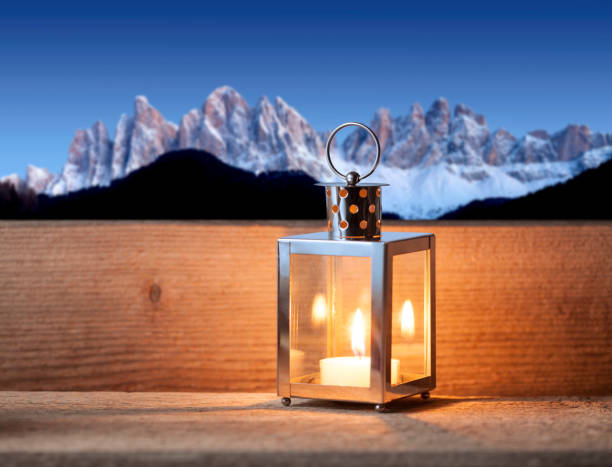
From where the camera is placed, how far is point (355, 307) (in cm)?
85

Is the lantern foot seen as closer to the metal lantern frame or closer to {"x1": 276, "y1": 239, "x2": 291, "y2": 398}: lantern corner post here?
the metal lantern frame

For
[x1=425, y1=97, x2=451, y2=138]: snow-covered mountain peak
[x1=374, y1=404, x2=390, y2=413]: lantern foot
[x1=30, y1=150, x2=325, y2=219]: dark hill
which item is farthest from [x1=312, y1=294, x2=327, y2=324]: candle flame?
[x1=425, y1=97, x2=451, y2=138]: snow-covered mountain peak

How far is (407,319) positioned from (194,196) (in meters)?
0.39

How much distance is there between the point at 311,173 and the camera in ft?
3.58

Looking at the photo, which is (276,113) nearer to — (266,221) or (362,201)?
(266,221)

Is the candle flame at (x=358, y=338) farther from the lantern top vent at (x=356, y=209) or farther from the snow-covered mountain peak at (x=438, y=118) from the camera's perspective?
the snow-covered mountain peak at (x=438, y=118)

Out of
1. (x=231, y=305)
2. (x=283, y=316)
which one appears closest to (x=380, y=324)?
(x=283, y=316)

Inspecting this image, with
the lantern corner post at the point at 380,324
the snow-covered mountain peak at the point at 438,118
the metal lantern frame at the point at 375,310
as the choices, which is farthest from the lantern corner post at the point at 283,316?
the snow-covered mountain peak at the point at 438,118

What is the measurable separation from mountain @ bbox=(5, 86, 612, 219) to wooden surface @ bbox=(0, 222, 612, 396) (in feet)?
0.31

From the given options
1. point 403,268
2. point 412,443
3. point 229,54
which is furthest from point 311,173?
point 412,443

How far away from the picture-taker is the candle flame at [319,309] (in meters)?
0.86

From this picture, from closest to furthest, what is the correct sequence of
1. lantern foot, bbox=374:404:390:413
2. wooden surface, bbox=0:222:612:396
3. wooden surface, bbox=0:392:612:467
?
wooden surface, bbox=0:392:612:467 < lantern foot, bbox=374:404:390:413 < wooden surface, bbox=0:222:612:396

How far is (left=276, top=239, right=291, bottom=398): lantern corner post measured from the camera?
0.83m

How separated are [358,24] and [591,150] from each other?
0.38m
